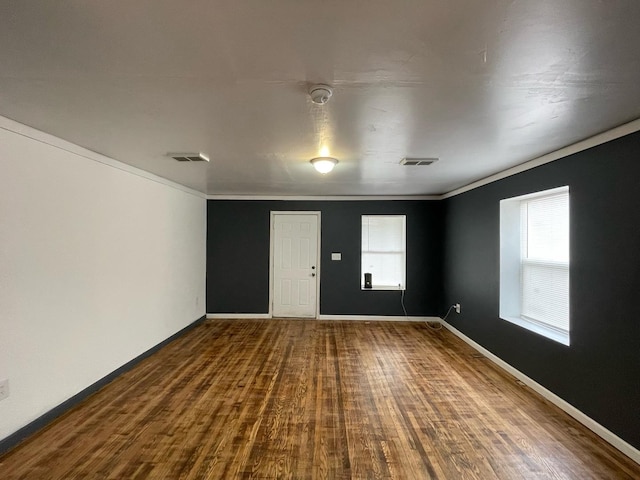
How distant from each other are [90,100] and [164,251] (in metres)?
2.86

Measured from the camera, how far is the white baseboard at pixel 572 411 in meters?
2.25

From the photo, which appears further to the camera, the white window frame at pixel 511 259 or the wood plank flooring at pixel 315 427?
the white window frame at pixel 511 259

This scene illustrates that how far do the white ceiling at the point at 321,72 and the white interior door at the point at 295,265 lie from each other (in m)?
3.38

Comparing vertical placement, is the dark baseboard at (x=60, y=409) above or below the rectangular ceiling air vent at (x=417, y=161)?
below

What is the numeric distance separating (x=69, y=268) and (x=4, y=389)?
0.95m

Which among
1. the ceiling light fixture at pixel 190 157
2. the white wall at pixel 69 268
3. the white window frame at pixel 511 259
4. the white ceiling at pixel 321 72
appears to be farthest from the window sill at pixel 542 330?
the white wall at pixel 69 268

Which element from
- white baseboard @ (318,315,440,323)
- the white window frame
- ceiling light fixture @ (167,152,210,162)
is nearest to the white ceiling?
ceiling light fixture @ (167,152,210,162)

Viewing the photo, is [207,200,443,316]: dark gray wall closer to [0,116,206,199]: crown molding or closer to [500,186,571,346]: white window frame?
[0,116,206,199]: crown molding

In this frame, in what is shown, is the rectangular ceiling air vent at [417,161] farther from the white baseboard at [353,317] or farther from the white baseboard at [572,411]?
the white baseboard at [353,317]

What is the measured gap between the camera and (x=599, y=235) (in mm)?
2551

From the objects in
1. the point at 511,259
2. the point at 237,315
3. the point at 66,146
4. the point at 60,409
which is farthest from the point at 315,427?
the point at 237,315

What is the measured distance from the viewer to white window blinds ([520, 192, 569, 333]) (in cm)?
314

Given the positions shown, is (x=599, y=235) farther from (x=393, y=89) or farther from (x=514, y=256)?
(x=393, y=89)

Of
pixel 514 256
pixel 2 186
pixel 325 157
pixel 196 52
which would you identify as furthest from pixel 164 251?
pixel 514 256
